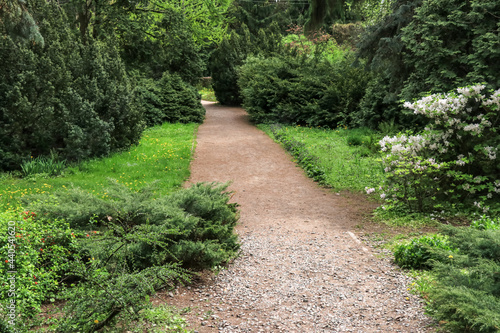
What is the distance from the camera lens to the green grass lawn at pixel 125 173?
24.2ft

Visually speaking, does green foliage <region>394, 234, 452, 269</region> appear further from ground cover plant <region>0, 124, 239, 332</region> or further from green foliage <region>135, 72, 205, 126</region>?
green foliage <region>135, 72, 205, 126</region>

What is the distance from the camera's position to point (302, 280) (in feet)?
14.8

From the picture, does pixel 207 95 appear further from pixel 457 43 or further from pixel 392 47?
pixel 457 43

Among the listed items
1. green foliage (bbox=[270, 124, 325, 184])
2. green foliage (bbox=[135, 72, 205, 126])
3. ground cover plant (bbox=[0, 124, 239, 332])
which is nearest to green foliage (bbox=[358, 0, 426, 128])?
green foliage (bbox=[270, 124, 325, 184])

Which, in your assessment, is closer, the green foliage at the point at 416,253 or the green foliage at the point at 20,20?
the green foliage at the point at 416,253

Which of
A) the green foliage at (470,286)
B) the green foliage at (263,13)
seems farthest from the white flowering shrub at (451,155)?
the green foliage at (263,13)

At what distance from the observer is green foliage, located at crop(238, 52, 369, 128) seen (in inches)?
597

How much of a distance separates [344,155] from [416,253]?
623 cm

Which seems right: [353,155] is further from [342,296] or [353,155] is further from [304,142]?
[342,296]

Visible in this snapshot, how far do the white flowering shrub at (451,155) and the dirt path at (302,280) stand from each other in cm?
107

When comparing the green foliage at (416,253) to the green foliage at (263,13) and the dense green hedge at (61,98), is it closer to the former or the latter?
the dense green hedge at (61,98)

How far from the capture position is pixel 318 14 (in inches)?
349

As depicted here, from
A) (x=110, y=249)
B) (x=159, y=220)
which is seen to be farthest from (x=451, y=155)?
(x=110, y=249)

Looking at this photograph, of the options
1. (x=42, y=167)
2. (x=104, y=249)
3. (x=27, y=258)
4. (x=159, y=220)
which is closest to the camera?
(x=27, y=258)
